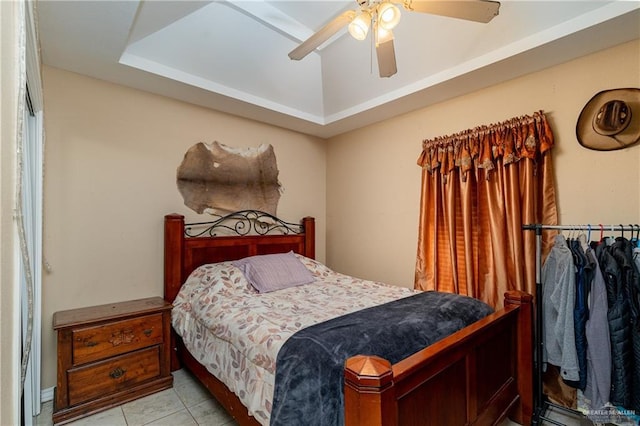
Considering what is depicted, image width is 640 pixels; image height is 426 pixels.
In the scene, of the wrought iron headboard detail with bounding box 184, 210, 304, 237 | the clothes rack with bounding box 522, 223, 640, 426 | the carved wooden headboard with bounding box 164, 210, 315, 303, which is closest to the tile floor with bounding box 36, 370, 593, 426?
the clothes rack with bounding box 522, 223, 640, 426

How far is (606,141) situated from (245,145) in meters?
3.12

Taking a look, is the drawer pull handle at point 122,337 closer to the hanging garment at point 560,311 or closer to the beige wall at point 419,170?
the beige wall at point 419,170

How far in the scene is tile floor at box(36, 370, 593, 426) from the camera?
6.44 ft

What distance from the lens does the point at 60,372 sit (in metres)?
1.96

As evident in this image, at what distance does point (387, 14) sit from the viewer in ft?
4.94

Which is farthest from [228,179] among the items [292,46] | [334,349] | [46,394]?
[334,349]

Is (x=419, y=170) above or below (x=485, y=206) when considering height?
above

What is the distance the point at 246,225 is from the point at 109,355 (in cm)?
166

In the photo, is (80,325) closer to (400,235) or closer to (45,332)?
(45,332)

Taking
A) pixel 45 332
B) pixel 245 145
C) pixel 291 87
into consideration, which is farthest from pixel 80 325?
pixel 291 87

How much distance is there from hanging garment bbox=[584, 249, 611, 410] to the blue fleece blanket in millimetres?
680

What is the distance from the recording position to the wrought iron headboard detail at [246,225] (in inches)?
119

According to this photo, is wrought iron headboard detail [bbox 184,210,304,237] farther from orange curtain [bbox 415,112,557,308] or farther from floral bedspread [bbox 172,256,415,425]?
orange curtain [bbox 415,112,557,308]

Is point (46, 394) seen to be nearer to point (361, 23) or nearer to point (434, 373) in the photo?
point (434, 373)
